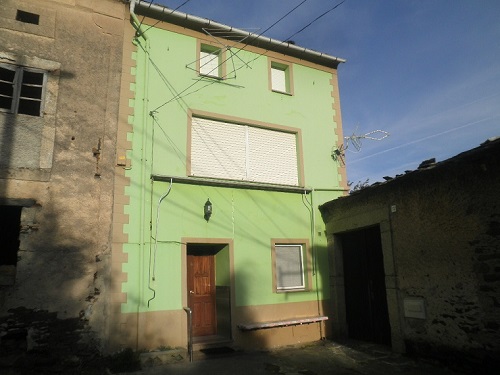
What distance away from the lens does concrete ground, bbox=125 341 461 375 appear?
22.2 feet

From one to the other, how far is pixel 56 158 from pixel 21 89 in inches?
69.5

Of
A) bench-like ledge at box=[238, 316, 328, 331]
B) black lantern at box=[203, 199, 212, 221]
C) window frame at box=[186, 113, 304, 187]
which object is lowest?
bench-like ledge at box=[238, 316, 328, 331]

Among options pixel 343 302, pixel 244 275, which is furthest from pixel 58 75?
pixel 343 302

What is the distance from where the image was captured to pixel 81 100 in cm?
808

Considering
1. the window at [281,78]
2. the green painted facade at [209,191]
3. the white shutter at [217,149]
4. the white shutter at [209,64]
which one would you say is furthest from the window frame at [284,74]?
the white shutter at [217,149]

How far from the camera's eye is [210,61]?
1009 centimetres

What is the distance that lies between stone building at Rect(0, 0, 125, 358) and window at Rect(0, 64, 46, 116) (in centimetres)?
2

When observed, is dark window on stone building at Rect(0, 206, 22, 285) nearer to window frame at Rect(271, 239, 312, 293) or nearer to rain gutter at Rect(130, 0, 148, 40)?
rain gutter at Rect(130, 0, 148, 40)

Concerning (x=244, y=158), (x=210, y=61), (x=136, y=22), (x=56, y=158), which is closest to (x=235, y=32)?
(x=210, y=61)

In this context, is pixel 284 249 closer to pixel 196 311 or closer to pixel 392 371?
pixel 196 311

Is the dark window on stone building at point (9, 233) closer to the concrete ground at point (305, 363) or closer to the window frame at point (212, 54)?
the concrete ground at point (305, 363)

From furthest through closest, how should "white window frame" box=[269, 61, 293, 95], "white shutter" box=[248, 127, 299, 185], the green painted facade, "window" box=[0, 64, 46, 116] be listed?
"white window frame" box=[269, 61, 293, 95] → "white shutter" box=[248, 127, 299, 185] → the green painted facade → "window" box=[0, 64, 46, 116]

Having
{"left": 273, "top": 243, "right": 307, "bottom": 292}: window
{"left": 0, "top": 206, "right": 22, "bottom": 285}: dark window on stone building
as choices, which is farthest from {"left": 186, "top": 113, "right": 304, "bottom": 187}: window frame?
{"left": 0, "top": 206, "right": 22, "bottom": 285}: dark window on stone building

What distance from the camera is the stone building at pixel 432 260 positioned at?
6.18 m
